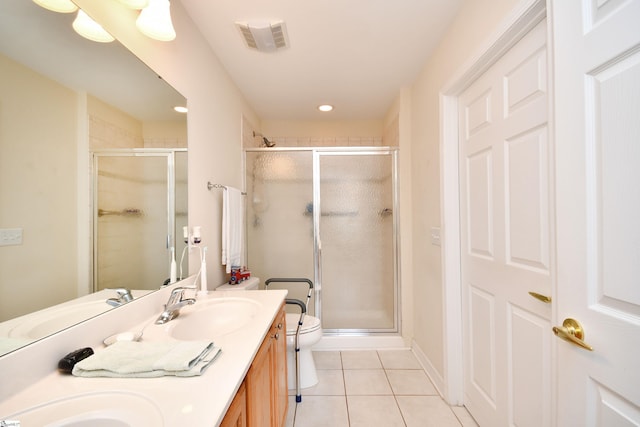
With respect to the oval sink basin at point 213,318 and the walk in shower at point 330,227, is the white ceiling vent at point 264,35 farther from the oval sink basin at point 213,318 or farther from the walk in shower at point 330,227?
the oval sink basin at point 213,318

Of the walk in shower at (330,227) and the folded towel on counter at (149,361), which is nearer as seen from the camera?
the folded towel on counter at (149,361)

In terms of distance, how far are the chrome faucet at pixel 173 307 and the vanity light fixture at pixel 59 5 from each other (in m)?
1.04

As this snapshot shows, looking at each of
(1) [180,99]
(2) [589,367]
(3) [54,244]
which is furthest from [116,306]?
(2) [589,367]

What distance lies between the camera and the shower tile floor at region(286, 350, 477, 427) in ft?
5.30

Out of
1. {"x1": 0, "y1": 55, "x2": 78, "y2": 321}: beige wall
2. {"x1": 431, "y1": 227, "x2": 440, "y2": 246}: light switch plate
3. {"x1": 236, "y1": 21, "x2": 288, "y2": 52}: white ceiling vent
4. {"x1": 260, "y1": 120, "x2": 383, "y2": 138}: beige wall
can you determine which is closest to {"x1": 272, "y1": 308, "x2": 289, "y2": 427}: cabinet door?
{"x1": 0, "y1": 55, "x2": 78, "y2": 321}: beige wall

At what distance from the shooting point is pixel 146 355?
2.45 feet

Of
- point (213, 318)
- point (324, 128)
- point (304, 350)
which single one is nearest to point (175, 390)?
point (213, 318)

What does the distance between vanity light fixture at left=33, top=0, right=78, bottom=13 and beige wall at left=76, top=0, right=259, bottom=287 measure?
4 cm

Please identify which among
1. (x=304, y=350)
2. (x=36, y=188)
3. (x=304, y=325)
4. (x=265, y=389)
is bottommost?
(x=304, y=350)

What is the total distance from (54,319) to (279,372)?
0.95 meters

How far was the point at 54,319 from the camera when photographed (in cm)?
78

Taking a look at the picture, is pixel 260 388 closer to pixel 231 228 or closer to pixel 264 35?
pixel 231 228

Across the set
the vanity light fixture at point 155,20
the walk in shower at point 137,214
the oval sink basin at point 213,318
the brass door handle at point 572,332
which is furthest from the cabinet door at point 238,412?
the vanity light fixture at point 155,20

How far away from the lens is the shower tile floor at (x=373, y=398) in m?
1.62
